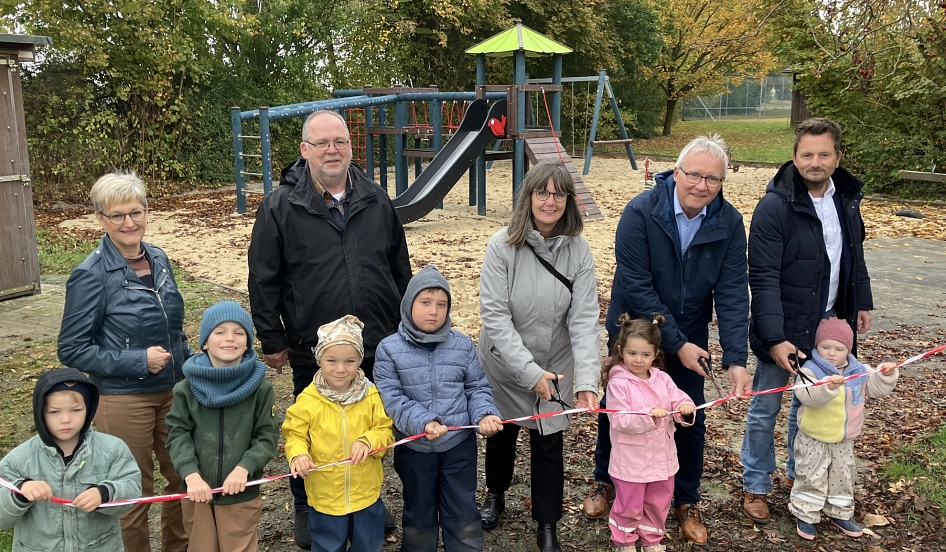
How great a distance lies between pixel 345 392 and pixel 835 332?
2.28m

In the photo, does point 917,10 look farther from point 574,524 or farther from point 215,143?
point 215,143

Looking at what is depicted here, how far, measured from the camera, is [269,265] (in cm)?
347

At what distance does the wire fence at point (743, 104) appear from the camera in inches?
2056

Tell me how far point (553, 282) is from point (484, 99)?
10.1m

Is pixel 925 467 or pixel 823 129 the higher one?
pixel 823 129

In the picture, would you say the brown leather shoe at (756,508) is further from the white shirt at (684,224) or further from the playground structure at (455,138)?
the playground structure at (455,138)

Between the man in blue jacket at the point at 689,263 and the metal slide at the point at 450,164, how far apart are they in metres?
8.43

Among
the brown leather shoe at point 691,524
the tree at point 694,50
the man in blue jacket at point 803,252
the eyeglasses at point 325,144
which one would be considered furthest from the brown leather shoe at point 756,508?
the tree at point 694,50

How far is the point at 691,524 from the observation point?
145 inches

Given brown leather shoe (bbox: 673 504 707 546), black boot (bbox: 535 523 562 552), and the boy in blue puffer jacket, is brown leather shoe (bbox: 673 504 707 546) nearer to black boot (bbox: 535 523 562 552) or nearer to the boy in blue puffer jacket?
black boot (bbox: 535 523 562 552)

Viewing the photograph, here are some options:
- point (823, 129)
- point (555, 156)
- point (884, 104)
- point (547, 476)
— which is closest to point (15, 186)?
point (547, 476)

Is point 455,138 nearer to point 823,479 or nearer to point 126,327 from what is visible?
point 823,479

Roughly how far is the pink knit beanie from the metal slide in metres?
8.57

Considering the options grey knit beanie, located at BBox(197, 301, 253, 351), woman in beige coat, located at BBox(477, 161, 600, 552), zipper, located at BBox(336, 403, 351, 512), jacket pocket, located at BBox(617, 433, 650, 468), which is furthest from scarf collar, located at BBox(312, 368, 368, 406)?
jacket pocket, located at BBox(617, 433, 650, 468)
